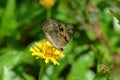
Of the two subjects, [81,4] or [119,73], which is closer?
[119,73]

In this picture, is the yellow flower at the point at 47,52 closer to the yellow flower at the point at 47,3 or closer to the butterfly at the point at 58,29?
the butterfly at the point at 58,29

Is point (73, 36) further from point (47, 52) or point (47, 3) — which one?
point (47, 52)

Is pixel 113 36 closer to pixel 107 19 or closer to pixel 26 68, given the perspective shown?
pixel 107 19

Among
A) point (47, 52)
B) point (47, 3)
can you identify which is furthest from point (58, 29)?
point (47, 3)

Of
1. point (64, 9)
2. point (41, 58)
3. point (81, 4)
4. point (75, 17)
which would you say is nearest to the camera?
point (41, 58)

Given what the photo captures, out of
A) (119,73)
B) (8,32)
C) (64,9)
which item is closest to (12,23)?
(8,32)
